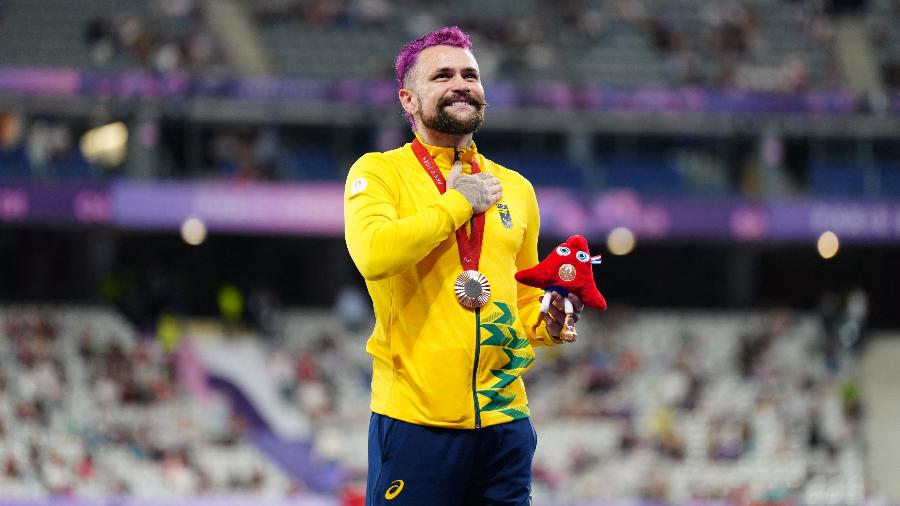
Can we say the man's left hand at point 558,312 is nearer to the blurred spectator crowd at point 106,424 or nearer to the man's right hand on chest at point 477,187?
the man's right hand on chest at point 477,187

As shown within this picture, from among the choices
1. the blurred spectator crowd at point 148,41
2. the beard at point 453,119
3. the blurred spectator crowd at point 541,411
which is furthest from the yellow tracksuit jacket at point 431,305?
the blurred spectator crowd at point 148,41

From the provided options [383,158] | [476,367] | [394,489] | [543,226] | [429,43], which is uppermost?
[543,226]

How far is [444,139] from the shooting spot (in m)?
4.29

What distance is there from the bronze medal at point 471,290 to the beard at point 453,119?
0.49 meters

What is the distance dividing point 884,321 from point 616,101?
301 inches

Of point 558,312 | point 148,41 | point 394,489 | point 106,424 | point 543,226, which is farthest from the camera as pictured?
point 543,226

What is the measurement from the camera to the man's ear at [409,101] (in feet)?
14.2

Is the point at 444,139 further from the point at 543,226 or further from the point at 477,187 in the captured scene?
the point at 543,226

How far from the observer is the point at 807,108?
26172 millimetres

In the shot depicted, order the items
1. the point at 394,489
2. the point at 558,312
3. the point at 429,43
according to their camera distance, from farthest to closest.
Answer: the point at 429,43 < the point at 558,312 < the point at 394,489

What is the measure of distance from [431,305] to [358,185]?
44 centimetres

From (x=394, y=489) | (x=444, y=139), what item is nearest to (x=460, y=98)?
(x=444, y=139)

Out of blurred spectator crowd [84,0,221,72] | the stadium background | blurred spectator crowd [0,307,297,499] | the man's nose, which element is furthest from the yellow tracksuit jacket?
blurred spectator crowd [84,0,221,72]

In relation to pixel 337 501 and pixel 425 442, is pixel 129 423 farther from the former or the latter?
pixel 425 442
